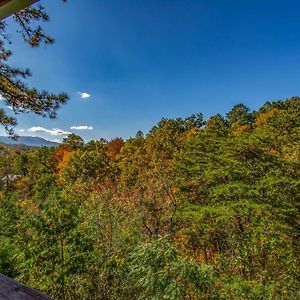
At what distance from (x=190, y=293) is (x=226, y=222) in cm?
878

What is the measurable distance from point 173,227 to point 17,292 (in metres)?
13.4

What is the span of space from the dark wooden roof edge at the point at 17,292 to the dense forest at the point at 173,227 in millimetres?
3401

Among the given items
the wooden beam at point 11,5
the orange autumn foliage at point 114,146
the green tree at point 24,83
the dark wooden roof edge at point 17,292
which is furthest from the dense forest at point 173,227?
the orange autumn foliage at point 114,146

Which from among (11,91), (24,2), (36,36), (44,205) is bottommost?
(44,205)

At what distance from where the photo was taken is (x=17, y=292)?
1.94ft

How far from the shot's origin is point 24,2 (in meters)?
0.89

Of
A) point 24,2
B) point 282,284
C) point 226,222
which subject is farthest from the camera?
point 226,222

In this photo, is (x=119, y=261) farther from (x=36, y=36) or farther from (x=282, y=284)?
(x=282, y=284)

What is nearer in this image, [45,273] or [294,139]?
[45,273]

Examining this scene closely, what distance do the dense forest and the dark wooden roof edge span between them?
340 cm

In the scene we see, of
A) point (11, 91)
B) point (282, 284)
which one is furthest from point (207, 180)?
point (11, 91)

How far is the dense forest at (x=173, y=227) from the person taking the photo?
493 cm

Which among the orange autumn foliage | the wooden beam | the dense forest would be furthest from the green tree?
the orange autumn foliage

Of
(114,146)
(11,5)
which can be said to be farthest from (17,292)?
(114,146)
